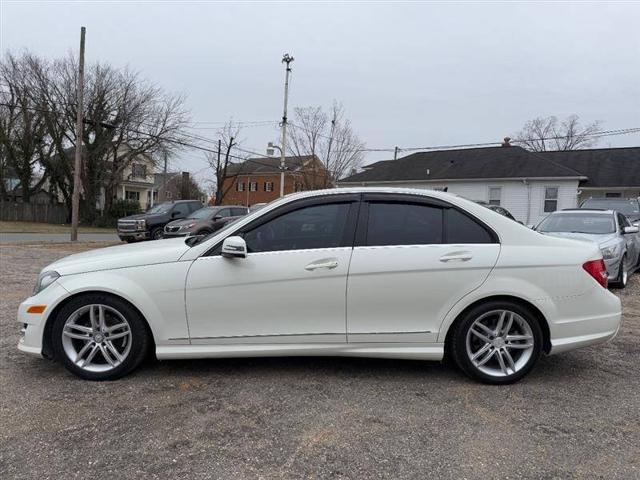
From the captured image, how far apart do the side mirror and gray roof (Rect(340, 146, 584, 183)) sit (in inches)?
921

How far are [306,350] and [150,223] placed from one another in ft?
52.1

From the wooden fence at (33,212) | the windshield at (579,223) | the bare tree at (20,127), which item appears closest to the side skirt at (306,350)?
the windshield at (579,223)

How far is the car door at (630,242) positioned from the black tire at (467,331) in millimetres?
6361

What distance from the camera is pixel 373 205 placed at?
412cm

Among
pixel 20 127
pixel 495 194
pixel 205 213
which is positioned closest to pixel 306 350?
pixel 205 213

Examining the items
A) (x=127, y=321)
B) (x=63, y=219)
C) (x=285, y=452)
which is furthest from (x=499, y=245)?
(x=63, y=219)

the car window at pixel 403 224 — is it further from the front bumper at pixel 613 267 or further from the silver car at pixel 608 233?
the front bumper at pixel 613 267

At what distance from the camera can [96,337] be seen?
397 centimetres

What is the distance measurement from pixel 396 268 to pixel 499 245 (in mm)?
859

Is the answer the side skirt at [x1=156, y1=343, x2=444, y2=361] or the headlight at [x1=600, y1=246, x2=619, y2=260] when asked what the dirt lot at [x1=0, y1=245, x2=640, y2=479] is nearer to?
the side skirt at [x1=156, y1=343, x2=444, y2=361]

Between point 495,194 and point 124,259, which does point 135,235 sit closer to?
point 124,259

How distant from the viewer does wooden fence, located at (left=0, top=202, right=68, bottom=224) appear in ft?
127

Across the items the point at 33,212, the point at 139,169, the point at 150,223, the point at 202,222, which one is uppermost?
the point at 139,169

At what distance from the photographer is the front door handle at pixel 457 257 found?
3.93 metres
